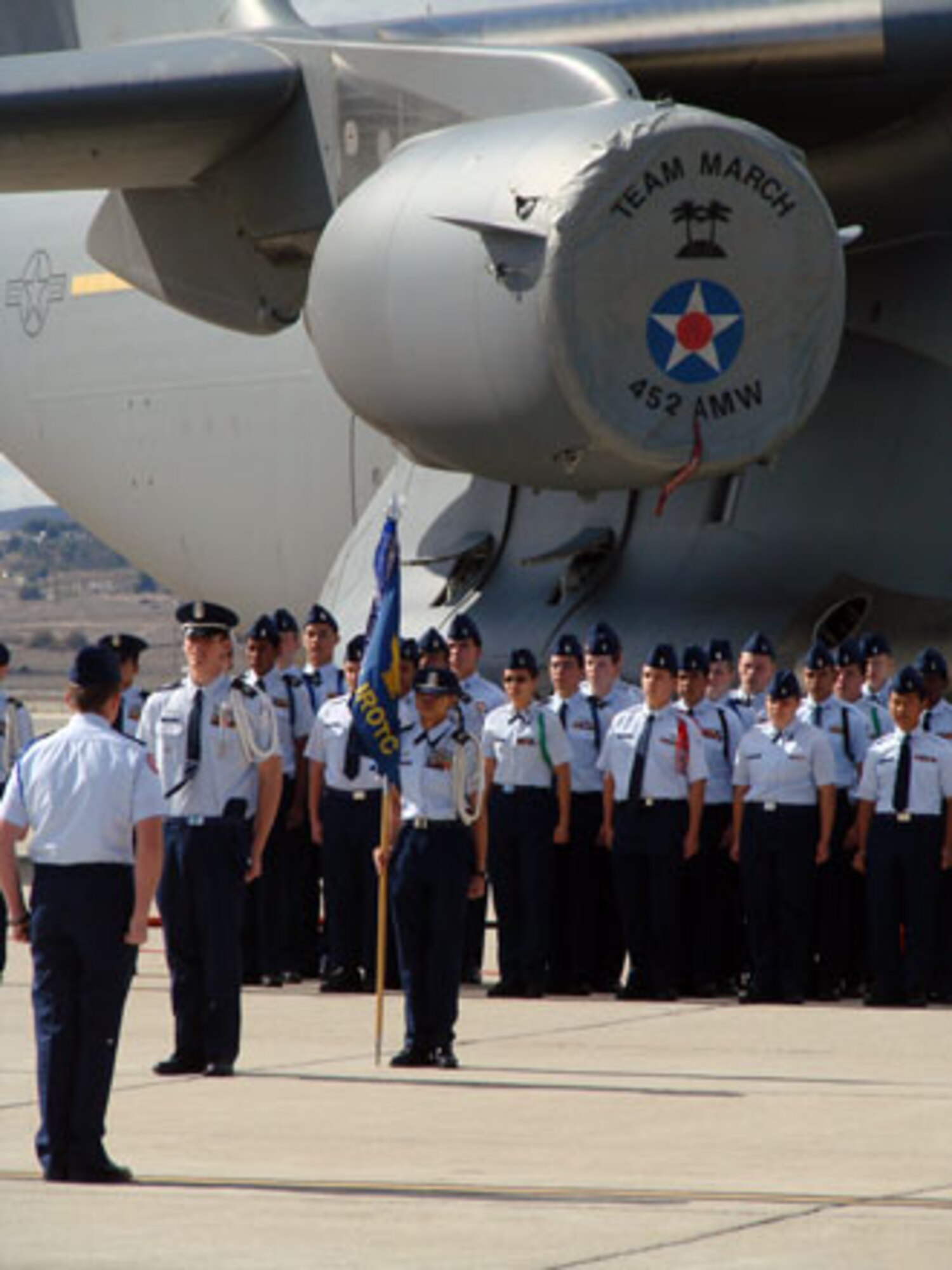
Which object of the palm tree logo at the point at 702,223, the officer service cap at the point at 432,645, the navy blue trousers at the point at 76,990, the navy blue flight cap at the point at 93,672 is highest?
the palm tree logo at the point at 702,223

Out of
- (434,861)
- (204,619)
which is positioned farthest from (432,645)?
(434,861)

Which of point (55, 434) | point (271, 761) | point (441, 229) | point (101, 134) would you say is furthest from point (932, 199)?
point (55, 434)

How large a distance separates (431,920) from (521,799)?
270cm

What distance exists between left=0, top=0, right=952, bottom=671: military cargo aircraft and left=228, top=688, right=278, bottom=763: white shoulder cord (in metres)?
2.25

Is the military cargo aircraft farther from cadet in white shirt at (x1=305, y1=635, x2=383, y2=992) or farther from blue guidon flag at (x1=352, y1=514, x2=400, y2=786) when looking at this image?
blue guidon flag at (x1=352, y1=514, x2=400, y2=786)

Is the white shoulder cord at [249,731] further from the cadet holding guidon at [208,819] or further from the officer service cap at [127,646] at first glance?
the officer service cap at [127,646]

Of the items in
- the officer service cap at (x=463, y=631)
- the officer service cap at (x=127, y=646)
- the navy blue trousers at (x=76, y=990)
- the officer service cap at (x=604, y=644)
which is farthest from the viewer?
the officer service cap at (x=463, y=631)

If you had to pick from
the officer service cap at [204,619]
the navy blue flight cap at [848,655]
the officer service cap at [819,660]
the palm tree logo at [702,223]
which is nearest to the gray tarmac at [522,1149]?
the officer service cap at [204,619]

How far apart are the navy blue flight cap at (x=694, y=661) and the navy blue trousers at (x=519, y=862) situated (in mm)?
807

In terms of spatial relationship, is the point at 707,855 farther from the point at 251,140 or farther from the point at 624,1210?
the point at 624,1210

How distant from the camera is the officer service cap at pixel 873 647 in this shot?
13.5 metres

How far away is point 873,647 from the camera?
44.3 feet

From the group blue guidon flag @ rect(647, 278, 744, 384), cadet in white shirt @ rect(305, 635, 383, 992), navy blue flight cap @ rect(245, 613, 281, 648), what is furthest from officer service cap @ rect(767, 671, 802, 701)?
navy blue flight cap @ rect(245, 613, 281, 648)

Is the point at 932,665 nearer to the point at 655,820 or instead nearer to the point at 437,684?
the point at 655,820
